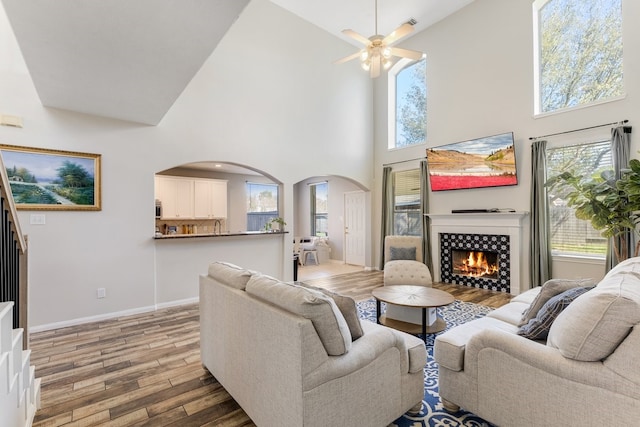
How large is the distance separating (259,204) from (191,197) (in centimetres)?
226

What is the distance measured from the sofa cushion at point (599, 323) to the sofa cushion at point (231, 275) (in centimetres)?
190

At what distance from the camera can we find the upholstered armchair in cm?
353

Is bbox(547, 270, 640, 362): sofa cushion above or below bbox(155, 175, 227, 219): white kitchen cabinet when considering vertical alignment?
below

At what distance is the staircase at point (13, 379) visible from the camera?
1.45 m

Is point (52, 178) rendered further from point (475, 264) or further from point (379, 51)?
point (475, 264)

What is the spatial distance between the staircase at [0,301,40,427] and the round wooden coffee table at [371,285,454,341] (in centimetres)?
283

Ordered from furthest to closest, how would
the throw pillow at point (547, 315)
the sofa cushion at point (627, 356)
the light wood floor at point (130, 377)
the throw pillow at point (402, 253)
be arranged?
the throw pillow at point (402, 253), the light wood floor at point (130, 377), the throw pillow at point (547, 315), the sofa cushion at point (627, 356)

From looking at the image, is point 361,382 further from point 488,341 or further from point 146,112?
point 146,112

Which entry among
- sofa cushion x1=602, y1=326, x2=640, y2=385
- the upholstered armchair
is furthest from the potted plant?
sofa cushion x1=602, y1=326, x2=640, y2=385

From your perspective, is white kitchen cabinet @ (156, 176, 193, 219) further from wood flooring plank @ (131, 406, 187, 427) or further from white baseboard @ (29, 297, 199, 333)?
wood flooring plank @ (131, 406, 187, 427)

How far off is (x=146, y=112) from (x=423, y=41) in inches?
231

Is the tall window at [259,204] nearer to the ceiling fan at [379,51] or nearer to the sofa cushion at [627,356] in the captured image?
the ceiling fan at [379,51]

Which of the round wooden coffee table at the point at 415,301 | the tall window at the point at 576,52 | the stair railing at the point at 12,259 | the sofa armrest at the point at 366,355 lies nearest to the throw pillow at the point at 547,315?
the sofa armrest at the point at 366,355

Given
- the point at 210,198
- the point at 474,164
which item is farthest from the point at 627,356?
the point at 210,198
